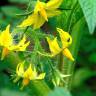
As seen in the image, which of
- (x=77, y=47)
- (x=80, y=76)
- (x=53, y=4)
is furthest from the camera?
(x=80, y=76)

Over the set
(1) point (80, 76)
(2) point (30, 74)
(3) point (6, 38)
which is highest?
(3) point (6, 38)

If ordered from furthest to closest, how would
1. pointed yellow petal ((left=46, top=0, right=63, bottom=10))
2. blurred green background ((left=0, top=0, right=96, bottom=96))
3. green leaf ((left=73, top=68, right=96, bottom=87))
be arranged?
green leaf ((left=73, top=68, right=96, bottom=87)) < blurred green background ((left=0, top=0, right=96, bottom=96)) < pointed yellow petal ((left=46, top=0, right=63, bottom=10))

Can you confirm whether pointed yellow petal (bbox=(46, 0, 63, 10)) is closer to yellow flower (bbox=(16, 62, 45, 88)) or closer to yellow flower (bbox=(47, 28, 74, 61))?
yellow flower (bbox=(47, 28, 74, 61))

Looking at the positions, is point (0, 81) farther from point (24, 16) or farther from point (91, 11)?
point (91, 11)

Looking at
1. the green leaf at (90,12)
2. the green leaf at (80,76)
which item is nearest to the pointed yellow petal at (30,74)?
the green leaf at (90,12)

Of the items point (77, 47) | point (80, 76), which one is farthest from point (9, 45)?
point (80, 76)

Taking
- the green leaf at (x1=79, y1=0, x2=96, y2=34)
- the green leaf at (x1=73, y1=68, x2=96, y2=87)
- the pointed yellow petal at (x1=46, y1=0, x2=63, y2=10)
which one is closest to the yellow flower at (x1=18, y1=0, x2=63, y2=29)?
the pointed yellow petal at (x1=46, y1=0, x2=63, y2=10)

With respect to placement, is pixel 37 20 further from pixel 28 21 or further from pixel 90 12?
pixel 90 12
